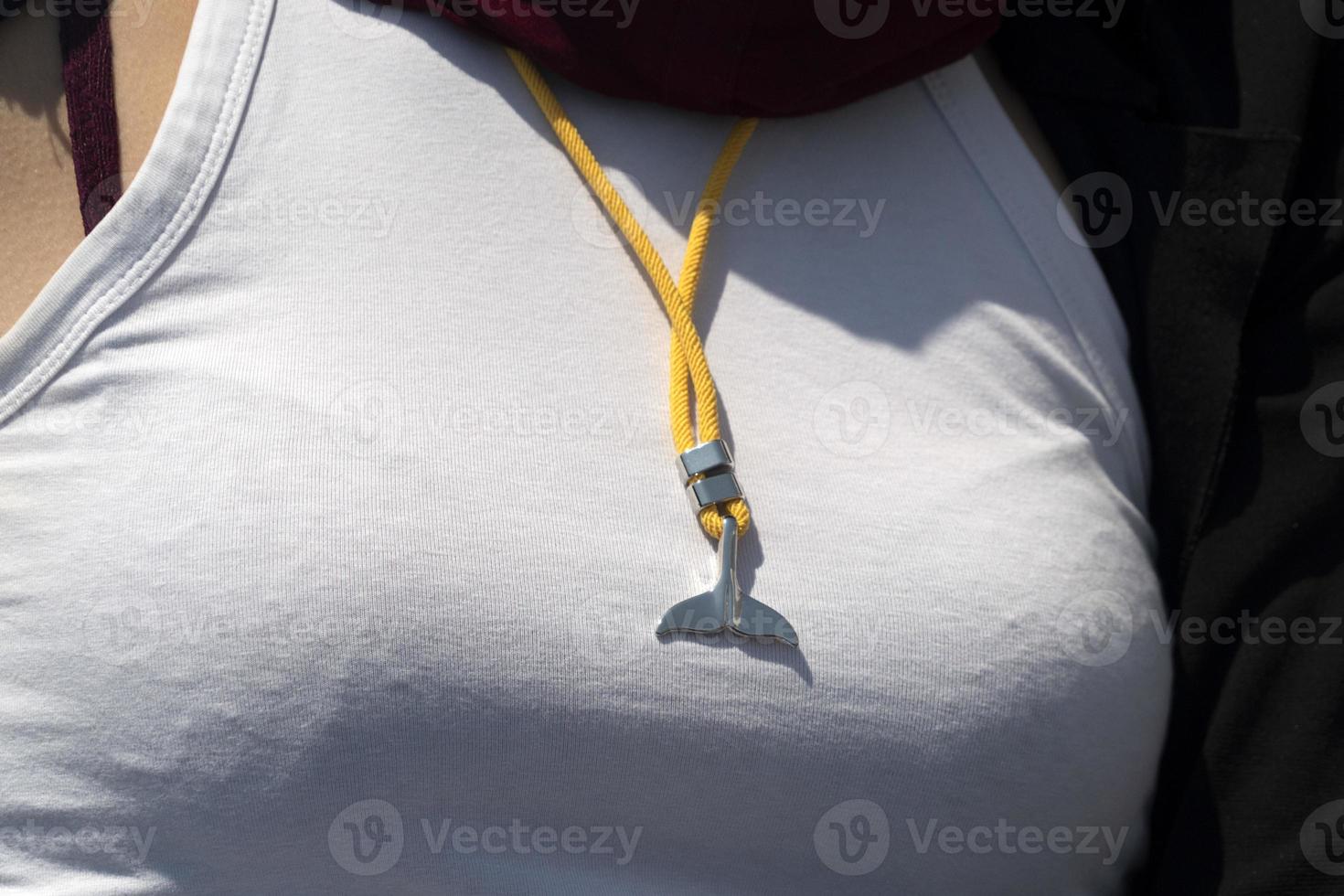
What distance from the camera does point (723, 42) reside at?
792 millimetres

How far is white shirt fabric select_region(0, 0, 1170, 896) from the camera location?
675 millimetres

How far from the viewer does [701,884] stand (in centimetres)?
73

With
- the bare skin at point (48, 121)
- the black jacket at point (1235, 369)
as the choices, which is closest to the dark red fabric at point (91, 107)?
the bare skin at point (48, 121)

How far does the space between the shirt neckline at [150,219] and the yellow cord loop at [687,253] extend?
0.19 metres

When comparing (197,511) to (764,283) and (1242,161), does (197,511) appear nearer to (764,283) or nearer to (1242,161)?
(764,283)

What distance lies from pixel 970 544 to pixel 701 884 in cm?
28

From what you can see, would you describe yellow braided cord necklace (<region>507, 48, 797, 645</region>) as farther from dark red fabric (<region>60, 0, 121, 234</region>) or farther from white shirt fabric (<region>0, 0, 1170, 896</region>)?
dark red fabric (<region>60, 0, 121, 234</region>)

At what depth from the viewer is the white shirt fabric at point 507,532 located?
675 mm

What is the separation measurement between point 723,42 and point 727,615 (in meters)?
0.39

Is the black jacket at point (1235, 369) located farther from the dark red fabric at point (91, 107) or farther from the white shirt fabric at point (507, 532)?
the dark red fabric at point (91, 107)

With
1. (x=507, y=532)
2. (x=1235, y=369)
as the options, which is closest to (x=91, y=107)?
(x=507, y=532)

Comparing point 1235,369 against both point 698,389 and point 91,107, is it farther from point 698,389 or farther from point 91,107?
point 91,107

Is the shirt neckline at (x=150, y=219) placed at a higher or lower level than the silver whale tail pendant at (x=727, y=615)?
higher

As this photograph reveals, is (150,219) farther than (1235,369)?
No
